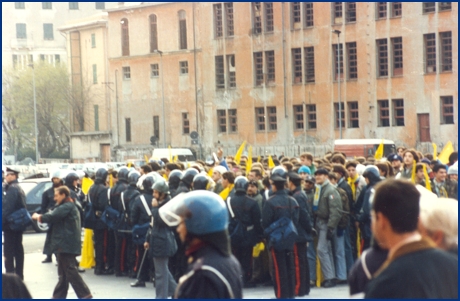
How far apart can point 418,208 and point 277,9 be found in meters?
56.6

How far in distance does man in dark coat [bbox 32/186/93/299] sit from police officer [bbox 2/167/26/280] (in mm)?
2137

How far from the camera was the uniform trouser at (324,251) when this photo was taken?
13.9 m

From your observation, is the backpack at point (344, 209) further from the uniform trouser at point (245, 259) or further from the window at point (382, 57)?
the window at point (382, 57)

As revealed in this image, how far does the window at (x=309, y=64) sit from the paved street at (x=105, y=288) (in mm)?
41867

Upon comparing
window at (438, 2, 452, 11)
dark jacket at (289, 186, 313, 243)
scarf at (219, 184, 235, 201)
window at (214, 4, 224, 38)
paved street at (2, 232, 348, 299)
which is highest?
window at (214, 4, 224, 38)

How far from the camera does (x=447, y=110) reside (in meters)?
53.5

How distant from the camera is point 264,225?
1255cm

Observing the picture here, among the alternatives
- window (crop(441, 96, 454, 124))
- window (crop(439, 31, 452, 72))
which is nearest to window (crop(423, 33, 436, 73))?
window (crop(439, 31, 452, 72))

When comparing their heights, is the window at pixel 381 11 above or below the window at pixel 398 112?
above

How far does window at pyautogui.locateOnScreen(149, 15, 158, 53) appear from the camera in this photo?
67794 mm

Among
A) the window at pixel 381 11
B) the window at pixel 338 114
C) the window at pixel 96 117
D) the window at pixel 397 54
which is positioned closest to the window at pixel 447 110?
the window at pixel 397 54

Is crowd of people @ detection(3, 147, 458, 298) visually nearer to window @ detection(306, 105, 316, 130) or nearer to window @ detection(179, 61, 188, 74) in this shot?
window @ detection(306, 105, 316, 130)

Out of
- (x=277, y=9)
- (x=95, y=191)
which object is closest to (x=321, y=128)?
(x=277, y=9)

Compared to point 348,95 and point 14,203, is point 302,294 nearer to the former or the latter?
point 14,203
